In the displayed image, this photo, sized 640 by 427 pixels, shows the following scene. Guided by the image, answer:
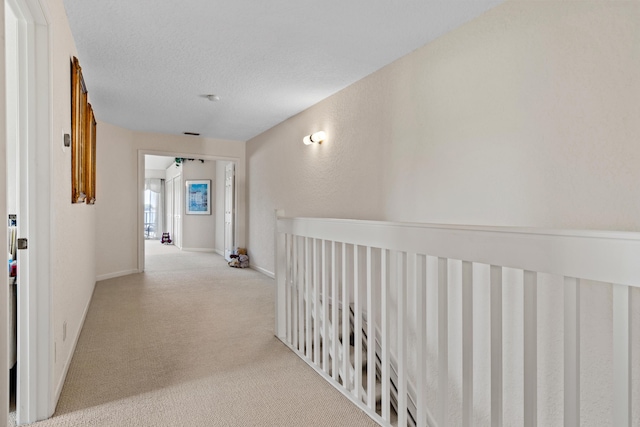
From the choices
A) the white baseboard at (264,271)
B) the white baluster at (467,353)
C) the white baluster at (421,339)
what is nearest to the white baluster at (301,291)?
the white baluster at (421,339)

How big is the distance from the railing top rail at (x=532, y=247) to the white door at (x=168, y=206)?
1049 centimetres

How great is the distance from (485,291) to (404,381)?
33.7 inches

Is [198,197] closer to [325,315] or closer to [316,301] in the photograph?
[316,301]

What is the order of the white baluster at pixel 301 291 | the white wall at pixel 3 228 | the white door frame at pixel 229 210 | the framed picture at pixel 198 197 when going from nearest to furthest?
the white wall at pixel 3 228 → the white baluster at pixel 301 291 → the white door frame at pixel 229 210 → the framed picture at pixel 198 197

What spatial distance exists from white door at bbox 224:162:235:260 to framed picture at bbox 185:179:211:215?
4.42 ft

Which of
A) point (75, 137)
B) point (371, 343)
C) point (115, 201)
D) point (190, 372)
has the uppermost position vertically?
point (75, 137)

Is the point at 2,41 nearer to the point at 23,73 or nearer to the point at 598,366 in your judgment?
the point at 23,73

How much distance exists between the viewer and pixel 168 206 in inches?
463

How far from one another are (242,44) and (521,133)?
199cm

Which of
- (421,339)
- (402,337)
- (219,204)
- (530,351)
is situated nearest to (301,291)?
(402,337)

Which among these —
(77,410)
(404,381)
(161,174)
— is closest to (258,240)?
(77,410)

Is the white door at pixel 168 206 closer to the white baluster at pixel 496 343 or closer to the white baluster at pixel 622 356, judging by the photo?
the white baluster at pixel 496 343

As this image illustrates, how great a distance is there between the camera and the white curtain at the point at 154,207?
12.4m

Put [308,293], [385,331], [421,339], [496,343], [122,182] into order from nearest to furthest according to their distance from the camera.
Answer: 1. [496,343]
2. [421,339]
3. [385,331]
4. [308,293]
5. [122,182]
